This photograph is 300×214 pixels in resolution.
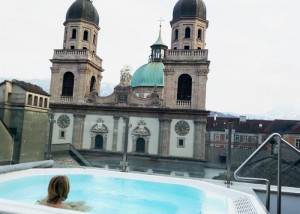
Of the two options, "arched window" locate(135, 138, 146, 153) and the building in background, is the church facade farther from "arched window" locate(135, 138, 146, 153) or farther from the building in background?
the building in background

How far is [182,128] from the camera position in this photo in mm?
27734

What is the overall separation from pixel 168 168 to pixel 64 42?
1984 centimetres

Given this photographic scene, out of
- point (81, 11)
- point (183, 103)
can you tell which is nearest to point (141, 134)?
point (183, 103)

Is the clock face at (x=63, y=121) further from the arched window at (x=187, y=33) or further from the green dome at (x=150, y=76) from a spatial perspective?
the arched window at (x=187, y=33)

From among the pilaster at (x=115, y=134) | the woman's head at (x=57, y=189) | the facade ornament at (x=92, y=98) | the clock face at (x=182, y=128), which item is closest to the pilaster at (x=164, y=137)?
the clock face at (x=182, y=128)

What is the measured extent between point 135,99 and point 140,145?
518cm

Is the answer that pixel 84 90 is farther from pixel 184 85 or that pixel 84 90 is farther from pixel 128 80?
pixel 184 85

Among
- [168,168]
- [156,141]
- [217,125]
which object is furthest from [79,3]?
[217,125]

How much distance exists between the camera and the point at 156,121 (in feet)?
94.1

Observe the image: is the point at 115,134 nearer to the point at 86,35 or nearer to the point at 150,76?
the point at 86,35

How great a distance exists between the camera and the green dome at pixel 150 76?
38.8m

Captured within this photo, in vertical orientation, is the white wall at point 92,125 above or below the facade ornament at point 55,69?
below

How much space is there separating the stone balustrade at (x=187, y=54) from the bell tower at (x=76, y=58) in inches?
386

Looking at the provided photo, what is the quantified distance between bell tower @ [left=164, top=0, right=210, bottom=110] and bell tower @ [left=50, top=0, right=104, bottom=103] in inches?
384
